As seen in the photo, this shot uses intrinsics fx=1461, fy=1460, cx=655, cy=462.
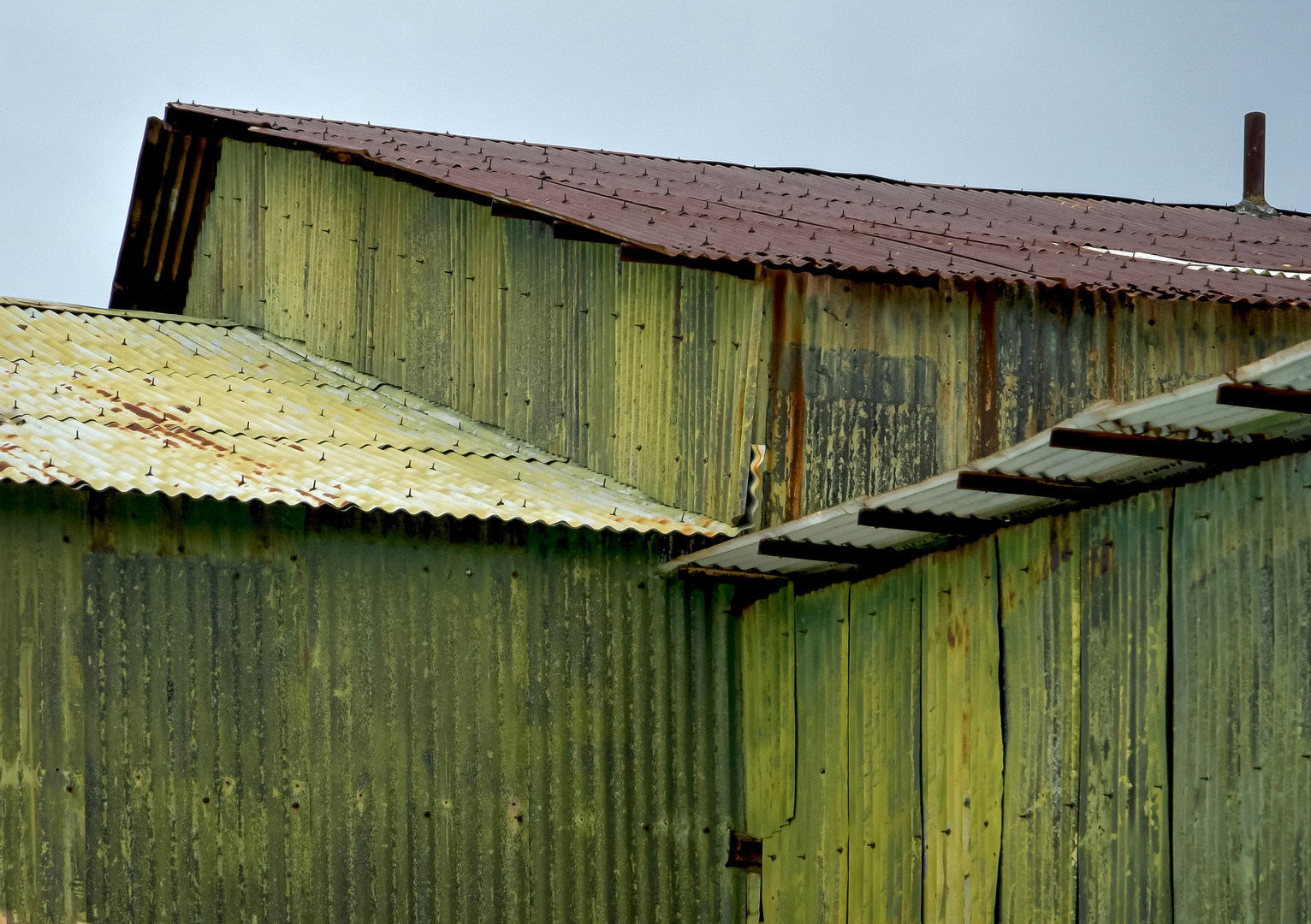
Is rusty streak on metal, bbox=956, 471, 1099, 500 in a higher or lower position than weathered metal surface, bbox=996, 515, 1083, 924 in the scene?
higher

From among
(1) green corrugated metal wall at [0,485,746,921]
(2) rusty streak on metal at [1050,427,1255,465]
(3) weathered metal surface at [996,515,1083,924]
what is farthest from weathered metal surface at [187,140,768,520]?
(2) rusty streak on metal at [1050,427,1255,465]

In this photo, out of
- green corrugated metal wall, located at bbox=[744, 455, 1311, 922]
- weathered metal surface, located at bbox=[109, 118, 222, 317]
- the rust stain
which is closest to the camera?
green corrugated metal wall, located at bbox=[744, 455, 1311, 922]

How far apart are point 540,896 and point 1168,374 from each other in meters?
5.34

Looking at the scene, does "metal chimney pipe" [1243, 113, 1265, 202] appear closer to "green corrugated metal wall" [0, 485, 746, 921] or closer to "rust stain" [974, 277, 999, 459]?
"rust stain" [974, 277, 999, 459]

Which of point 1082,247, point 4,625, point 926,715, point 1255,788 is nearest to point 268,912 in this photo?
point 4,625

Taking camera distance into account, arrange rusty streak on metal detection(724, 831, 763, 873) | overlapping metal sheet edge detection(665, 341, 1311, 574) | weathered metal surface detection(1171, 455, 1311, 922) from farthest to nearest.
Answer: rusty streak on metal detection(724, 831, 763, 873)
weathered metal surface detection(1171, 455, 1311, 922)
overlapping metal sheet edge detection(665, 341, 1311, 574)

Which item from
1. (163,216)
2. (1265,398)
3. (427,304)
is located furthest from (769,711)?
(163,216)

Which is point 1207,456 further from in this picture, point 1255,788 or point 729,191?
point 729,191

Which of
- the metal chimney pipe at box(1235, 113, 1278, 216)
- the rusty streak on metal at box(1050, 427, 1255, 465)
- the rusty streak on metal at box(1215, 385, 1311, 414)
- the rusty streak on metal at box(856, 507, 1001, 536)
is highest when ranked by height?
the metal chimney pipe at box(1235, 113, 1278, 216)

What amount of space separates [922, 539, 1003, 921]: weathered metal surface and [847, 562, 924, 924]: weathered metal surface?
0.30 ft

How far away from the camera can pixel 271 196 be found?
12.4 m

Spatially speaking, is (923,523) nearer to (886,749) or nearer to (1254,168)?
(886,749)

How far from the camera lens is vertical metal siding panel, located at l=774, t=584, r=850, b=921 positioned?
795cm

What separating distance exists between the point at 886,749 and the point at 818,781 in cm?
73
